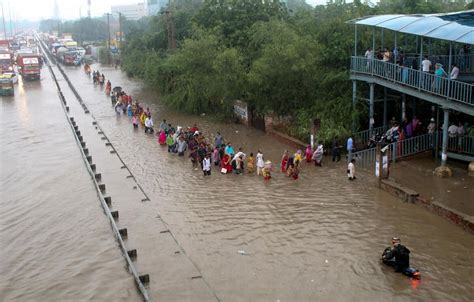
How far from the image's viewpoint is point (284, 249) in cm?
1352

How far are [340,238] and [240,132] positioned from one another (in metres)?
14.8

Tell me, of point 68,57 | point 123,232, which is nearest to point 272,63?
point 123,232

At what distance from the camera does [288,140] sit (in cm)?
2483

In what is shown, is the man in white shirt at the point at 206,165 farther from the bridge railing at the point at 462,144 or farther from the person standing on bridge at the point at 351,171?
the bridge railing at the point at 462,144

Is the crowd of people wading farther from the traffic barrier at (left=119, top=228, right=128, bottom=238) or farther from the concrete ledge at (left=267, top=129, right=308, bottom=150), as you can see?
the traffic barrier at (left=119, top=228, right=128, bottom=238)

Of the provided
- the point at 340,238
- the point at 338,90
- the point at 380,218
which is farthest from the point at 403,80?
the point at 340,238

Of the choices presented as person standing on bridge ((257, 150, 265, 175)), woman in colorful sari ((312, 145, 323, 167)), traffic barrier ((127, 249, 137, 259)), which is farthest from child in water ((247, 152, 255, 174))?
traffic barrier ((127, 249, 137, 259))

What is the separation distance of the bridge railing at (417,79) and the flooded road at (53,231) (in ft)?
39.0

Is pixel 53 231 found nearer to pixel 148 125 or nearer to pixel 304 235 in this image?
pixel 304 235

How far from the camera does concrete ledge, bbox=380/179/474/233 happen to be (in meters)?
14.4

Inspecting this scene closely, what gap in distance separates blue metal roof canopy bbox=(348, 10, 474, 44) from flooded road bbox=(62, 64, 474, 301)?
5.39 m

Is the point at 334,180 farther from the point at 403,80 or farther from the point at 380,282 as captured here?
the point at 380,282

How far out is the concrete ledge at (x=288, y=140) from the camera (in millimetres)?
23808

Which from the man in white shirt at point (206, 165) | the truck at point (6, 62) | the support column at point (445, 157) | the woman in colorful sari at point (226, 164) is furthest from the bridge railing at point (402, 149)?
the truck at point (6, 62)
